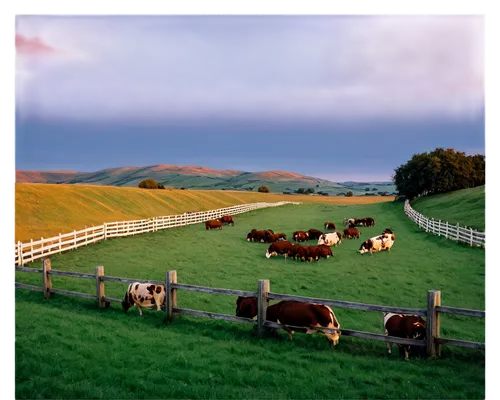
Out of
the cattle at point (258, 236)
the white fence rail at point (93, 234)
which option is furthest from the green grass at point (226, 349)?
the cattle at point (258, 236)

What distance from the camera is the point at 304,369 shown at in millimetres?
5477

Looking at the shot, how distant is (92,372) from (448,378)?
4315 mm

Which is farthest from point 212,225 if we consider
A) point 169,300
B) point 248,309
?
point 248,309

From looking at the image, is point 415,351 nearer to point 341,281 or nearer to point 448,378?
point 448,378

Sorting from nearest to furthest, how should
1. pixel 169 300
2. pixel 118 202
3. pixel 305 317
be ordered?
pixel 305 317 < pixel 169 300 < pixel 118 202

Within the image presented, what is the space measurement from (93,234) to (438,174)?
22014 millimetres

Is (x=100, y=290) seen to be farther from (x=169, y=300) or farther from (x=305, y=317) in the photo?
(x=305, y=317)

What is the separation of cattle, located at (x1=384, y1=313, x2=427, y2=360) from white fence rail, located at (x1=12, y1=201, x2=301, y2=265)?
18.3ft

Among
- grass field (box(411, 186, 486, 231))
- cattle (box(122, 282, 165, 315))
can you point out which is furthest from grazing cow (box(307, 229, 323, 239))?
cattle (box(122, 282, 165, 315))

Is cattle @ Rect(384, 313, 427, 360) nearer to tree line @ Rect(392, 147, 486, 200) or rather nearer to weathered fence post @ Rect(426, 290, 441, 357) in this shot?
weathered fence post @ Rect(426, 290, 441, 357)

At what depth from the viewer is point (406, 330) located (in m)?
6.50

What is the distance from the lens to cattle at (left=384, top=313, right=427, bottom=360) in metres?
6.41

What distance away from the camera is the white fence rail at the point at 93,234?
14377 millimetres
